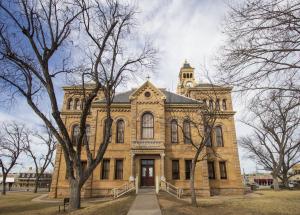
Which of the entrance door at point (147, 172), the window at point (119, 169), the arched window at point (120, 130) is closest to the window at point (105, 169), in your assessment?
the window at point (119, 169)

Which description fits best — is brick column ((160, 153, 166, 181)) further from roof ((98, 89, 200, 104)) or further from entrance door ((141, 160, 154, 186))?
roof ((98, 89, 200, 104))

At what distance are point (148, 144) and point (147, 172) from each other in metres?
3.08

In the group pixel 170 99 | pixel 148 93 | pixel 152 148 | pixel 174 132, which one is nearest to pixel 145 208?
pixel 152 148

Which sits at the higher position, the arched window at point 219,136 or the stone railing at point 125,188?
the arched window at point 219,136

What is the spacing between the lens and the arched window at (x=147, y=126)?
25.5 m

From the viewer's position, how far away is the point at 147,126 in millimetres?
25812

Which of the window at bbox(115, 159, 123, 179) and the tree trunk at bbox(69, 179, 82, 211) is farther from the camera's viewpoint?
the window at bbox(115, 159, 123, 179)

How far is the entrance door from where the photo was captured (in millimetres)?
24156

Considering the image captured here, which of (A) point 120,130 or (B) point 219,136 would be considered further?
(B) point 219,136

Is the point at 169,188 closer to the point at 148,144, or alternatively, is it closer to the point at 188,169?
the point at 188,169

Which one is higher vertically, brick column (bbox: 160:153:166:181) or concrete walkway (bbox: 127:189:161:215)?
brick column (bbox: 160:153:166:181)

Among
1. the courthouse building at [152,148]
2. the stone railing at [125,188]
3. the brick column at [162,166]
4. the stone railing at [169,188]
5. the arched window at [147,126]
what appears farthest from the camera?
the arched window at [147,126]

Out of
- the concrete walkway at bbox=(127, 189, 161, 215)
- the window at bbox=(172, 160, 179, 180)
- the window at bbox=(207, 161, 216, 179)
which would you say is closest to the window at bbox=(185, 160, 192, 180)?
the window at bbox=(172, 160, 179, 180)

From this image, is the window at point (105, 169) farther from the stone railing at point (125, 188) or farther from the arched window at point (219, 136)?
the arched window at point (219, 136)
